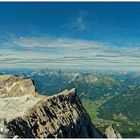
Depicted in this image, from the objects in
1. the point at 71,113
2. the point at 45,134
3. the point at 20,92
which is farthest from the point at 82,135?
the point at 20,92

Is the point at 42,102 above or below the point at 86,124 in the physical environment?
above

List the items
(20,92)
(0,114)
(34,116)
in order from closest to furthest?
(34,116) < (0,114) < (20,92)

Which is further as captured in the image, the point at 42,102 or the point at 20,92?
the point at 20,92

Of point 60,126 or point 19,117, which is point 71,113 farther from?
point 19,117

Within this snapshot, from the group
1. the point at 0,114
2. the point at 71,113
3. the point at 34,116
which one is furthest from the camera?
the point at 71,113

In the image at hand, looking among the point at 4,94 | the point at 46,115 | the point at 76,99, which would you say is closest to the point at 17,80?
the point at 4,94

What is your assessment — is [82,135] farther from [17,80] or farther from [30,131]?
[17,80]
